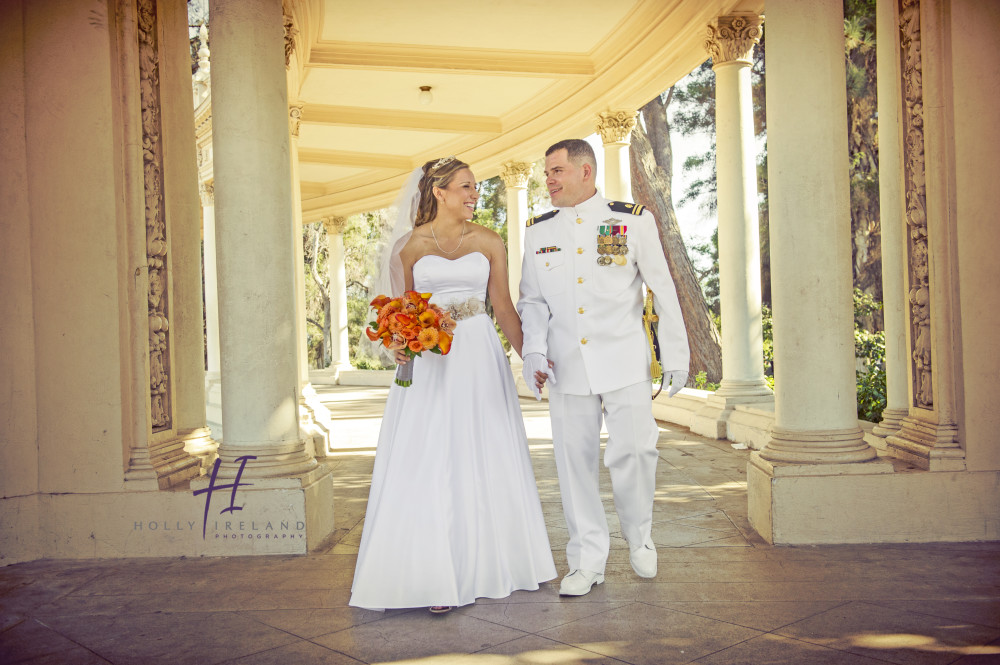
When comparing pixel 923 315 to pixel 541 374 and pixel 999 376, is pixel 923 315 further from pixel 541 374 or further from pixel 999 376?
pixel 541 374

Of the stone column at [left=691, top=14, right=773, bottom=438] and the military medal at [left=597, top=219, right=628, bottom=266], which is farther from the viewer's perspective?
the stone column at [left=691, top=14, right=773, bottom=438]

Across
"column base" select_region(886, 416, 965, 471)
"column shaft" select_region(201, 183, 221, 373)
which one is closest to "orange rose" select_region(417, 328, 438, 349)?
"column base" select_region(886, 416, 965, 471)

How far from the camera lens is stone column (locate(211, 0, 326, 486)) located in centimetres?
737

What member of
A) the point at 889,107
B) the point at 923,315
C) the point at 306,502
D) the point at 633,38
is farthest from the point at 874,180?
the point at 306,502

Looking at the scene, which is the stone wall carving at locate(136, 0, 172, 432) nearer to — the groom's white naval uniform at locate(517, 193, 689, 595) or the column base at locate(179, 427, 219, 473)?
the column base at locate(179, 427, 219, 473)

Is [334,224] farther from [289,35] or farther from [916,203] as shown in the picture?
[916,203]

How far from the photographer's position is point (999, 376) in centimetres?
Answer: 700

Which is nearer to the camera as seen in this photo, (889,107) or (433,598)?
(433,598)

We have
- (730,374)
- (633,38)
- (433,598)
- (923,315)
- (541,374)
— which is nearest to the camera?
(433,598)

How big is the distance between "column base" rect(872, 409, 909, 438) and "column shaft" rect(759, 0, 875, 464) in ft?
5.57

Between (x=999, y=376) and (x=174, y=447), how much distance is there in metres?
7.20

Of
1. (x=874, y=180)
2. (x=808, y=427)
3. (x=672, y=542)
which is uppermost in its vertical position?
(x=874, y=180)

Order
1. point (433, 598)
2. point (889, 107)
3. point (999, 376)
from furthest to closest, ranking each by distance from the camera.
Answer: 1. point (889, 107)
2. point (999, 376)
3. point (433, 598)

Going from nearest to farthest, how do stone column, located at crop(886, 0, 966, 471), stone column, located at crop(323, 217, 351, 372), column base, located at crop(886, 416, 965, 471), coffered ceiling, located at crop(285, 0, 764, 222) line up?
column base, located at crop(886, 416, 965, 471), stone column, located at crop(886, 0, 966, 471), coffered ceiling, located at crop(285, 0, 764, 222), stone column, located at crop(323, 217, 351, 372)
